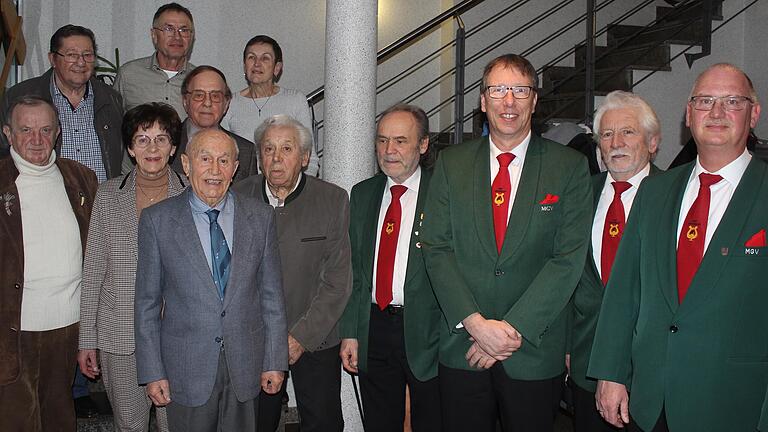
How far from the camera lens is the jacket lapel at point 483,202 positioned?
2633 millimetres

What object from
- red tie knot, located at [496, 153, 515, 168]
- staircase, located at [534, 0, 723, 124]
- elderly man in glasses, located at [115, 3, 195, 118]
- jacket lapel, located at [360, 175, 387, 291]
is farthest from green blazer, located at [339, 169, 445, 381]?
staircase, located at [534, 0, 723, 124]

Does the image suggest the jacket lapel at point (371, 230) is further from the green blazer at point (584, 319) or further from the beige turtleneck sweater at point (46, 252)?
the beige turtleneck sweater at point (46, 252)

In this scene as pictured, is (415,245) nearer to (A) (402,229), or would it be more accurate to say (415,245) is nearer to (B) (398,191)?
(A) (402,229)

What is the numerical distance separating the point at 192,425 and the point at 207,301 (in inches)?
17.8

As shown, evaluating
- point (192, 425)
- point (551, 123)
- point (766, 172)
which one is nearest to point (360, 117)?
point (192, 425)

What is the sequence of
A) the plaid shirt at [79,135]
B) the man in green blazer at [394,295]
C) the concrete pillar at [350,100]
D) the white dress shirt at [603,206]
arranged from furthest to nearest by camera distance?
the concrete pillar at [350,100], the plaid shirt at [79,135], the man in green blazer at [394,295], the white dress shirt at [603,206]

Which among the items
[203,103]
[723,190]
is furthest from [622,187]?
[203,103]

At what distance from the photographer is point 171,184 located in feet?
10.2

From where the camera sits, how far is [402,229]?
3094 millimetres

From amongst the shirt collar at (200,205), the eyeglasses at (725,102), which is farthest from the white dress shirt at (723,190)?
the shirt collar at (200,205)

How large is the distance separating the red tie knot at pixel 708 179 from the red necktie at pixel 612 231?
0.48 m

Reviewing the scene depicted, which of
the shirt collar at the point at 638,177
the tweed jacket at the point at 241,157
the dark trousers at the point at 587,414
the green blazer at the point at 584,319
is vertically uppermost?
the tweed jacket at the point at 241,157

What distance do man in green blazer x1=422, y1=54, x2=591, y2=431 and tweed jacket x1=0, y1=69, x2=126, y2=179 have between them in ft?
6.13

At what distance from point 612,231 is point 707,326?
66 cm
